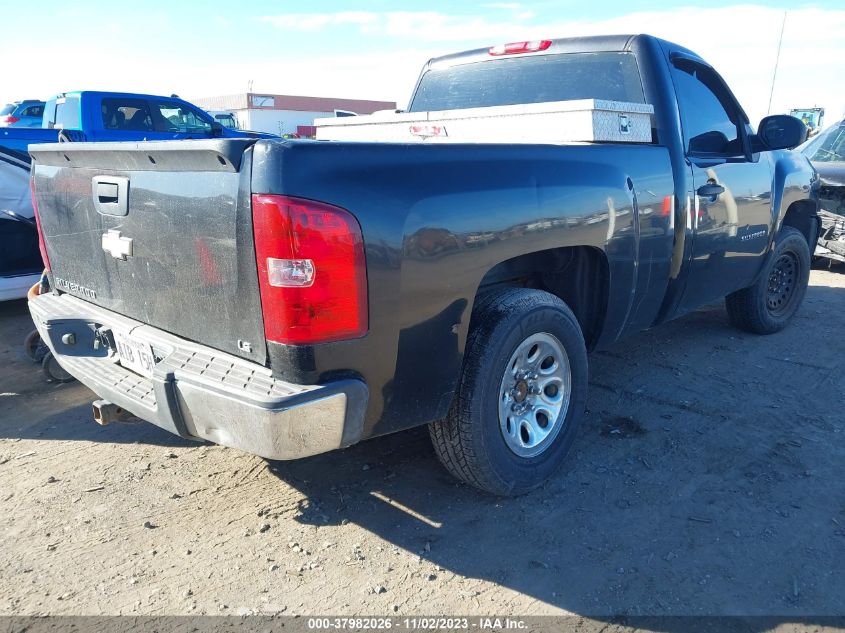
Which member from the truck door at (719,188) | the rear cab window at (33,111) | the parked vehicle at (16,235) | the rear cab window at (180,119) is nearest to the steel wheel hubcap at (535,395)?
the truck door at (719,188)

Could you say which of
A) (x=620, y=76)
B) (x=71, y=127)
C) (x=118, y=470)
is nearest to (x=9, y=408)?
(x=118, y=470)

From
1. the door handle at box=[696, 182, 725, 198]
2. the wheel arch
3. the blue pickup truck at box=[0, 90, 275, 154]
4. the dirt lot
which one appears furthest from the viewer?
the blue pickup truck at box=[0, 90, 275, 154]

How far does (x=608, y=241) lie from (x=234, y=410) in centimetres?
193

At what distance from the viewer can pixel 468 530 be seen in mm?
2859

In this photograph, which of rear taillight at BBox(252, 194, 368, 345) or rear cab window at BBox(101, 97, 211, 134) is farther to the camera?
rear cab window at BBox(101, 97, 211, 134)

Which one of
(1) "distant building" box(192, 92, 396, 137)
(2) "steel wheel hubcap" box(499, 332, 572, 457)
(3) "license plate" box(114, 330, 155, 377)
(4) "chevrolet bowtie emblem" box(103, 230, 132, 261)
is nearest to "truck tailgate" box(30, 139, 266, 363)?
(4) "chevrolet bowtie emblem" box(103, 230, 132, 261)

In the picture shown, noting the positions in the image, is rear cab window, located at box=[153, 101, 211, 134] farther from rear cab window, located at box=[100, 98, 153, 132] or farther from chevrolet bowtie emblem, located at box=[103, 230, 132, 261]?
chevrolet bowtie emblem, located at box=[103, 230, 132, 261]

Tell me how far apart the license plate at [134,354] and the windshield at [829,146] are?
8474 mm

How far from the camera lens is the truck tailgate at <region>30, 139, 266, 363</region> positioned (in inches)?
89.2

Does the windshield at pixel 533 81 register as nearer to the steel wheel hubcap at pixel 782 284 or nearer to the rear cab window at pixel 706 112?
the rear cab window at pixel 706 112

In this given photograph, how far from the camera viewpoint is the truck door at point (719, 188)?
12.8ft

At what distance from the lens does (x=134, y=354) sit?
111 inches

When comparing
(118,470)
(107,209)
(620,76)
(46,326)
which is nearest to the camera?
(107,209)

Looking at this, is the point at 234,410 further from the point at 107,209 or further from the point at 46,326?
the point at 46,326
